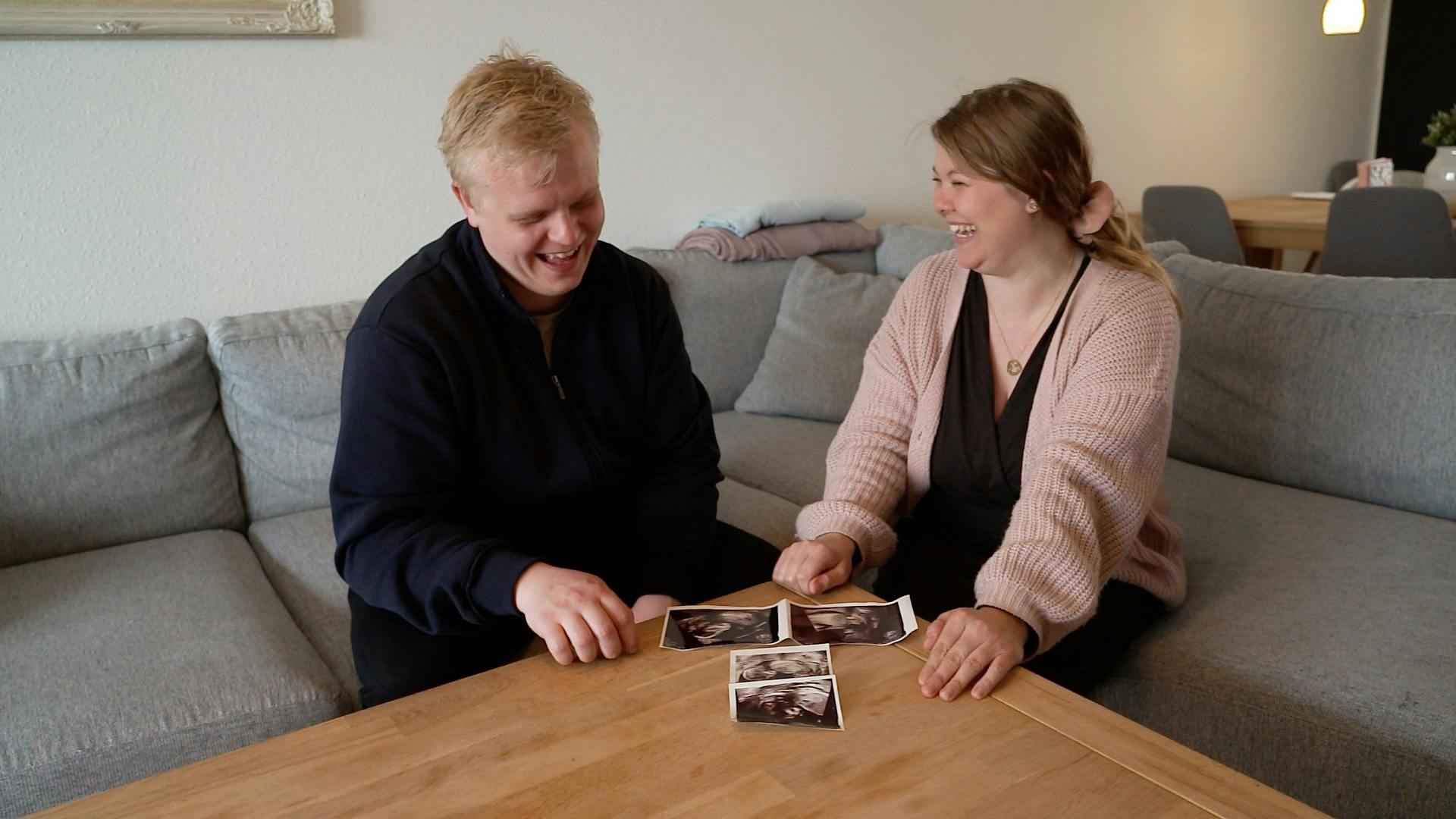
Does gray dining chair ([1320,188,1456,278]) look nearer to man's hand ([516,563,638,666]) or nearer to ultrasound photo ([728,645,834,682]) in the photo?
ultrasound photo ([728,645,834,682])

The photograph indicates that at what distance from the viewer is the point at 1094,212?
1573 mm

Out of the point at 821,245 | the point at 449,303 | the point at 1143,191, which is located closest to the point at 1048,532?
the point at 449,303

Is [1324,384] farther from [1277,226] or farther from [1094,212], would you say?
[1277,226]

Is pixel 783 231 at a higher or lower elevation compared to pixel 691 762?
higher

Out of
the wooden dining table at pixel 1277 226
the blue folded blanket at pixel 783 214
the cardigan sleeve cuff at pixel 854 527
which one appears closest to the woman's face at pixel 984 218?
the cardigan sleeve cuff at pixel 854 527

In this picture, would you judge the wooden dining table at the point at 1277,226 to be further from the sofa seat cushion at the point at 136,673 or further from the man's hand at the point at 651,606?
the sofa seat cushion at the point at 136,673

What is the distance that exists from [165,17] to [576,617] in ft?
5.68

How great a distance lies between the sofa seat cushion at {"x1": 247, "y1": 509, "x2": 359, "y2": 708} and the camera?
1693 millimetres

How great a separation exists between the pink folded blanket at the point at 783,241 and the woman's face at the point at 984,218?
50.8 inches

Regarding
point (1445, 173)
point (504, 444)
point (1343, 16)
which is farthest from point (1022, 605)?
point (1343, 16)

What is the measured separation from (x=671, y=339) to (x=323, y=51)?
127cm

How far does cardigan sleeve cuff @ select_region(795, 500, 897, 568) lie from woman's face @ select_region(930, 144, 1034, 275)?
15.7 inches

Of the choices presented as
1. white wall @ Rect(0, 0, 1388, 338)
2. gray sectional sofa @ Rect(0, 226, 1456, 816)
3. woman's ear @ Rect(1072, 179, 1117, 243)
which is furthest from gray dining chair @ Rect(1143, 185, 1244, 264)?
woman's ear @ Rect(1072, 179, 1117, 243)

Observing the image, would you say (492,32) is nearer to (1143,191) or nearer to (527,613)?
(527,613)
